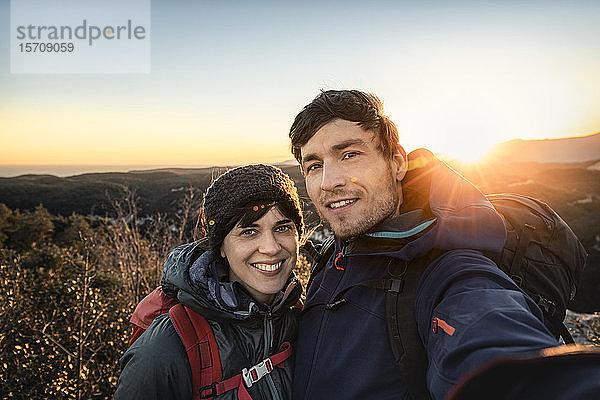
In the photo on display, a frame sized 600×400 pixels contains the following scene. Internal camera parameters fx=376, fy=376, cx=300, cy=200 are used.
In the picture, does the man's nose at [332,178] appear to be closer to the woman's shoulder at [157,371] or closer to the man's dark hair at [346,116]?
the man's dark hair at [346,116]

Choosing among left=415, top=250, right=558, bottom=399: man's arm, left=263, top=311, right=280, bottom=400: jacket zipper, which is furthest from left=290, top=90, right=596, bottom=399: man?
left=263, top=311, right=280, bottom=400: jacket zipper

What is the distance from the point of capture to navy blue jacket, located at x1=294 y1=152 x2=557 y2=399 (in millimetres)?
984

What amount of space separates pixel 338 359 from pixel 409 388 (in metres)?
0.33

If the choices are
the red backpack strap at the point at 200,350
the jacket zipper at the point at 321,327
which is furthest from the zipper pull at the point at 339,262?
the red backpack strap at the point at 200,350

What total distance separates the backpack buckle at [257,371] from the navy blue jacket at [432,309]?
0.14 m

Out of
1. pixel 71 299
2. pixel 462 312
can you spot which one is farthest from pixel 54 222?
pixel 462 312

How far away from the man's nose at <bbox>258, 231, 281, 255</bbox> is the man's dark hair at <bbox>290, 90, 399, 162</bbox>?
56 centimetres

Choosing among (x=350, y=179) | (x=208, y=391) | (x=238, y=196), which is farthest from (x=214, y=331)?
(x=350, y=179)

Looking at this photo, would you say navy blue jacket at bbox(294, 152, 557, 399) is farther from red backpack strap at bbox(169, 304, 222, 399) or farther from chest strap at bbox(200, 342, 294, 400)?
red backpack strap at bbox(169, 304, 222, 399)

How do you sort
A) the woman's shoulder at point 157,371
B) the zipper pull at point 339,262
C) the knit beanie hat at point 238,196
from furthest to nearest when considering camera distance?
the knit beanie hat at point 238,196, the zipper pull at point 339,262, the woman's shoulder at point 157,371

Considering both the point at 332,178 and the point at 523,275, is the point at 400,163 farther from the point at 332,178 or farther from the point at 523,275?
the point at 523,275

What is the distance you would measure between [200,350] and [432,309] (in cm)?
103

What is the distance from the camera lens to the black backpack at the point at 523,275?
53.2 inches

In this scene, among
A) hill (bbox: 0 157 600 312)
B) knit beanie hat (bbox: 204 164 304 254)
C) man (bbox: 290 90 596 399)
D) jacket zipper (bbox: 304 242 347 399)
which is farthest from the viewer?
hill (bbox: 0 157 600 312)
